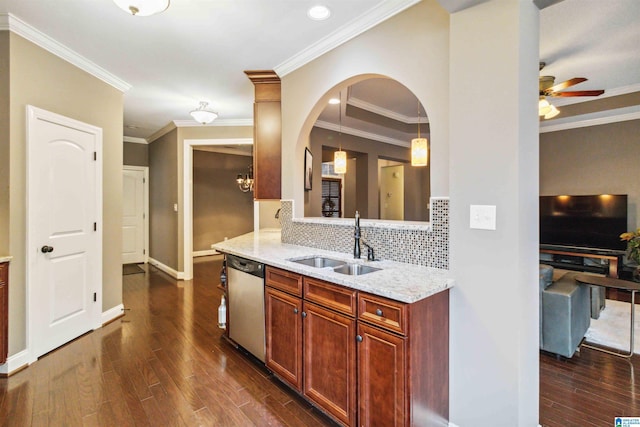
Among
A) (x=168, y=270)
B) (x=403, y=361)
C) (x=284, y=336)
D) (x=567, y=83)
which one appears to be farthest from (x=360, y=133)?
(x=403, y=361)

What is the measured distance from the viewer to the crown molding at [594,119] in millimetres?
4824

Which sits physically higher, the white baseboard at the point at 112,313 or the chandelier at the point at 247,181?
the chandelier at the point at 247,181

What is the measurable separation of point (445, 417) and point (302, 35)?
293 centimetres

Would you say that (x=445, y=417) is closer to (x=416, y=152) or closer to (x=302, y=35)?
(x=302, y=35)

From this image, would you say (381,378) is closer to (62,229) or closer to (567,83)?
(62,229)

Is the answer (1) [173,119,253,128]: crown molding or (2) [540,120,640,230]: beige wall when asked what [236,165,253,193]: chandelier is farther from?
(2) [540,120,640,230]: beige wall

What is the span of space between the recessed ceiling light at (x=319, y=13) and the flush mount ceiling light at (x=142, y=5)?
3.24 feet

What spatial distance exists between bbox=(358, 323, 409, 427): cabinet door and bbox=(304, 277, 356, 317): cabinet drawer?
5.2 inches

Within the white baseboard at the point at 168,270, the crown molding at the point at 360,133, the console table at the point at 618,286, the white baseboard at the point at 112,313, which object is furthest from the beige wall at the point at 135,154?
the console table at the point at 618,286

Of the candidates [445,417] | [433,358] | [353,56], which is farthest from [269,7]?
[445,417]

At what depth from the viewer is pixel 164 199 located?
6.05m

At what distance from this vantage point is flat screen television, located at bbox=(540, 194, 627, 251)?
16.3 feet

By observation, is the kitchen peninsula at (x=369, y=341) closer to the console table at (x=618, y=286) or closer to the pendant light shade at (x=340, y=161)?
the console table at (x=618, y=286)

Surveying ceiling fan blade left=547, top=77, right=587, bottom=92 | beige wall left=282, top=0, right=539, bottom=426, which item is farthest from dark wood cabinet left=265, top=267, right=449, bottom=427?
ceiling fan blade left=547, top=77, right=587, bottom=92
